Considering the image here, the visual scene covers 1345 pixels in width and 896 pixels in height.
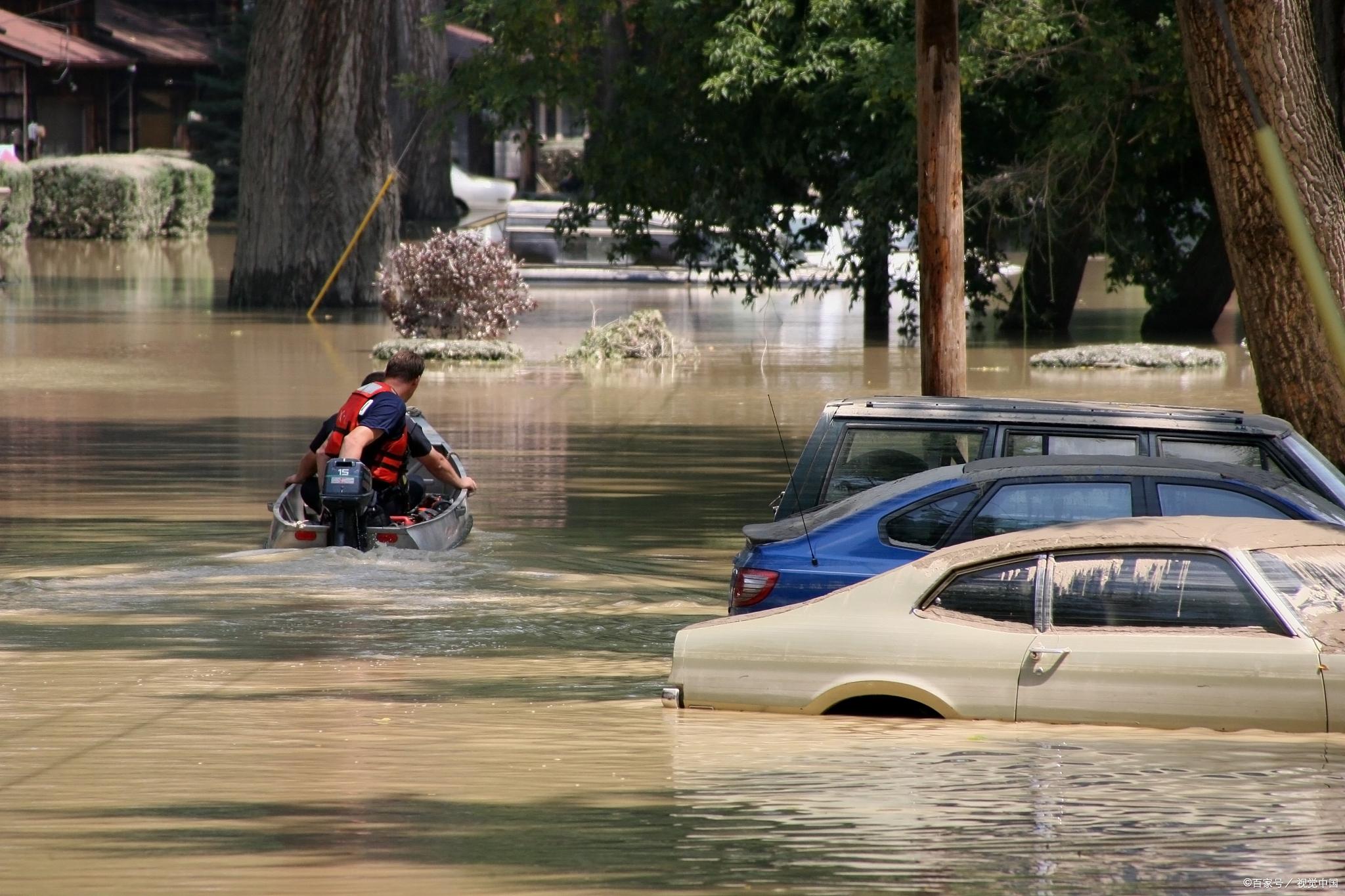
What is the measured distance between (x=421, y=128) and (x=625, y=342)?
97.4ft

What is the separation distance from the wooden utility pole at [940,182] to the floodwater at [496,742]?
2066mm

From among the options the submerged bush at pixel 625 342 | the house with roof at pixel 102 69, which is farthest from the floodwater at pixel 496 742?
the house with roof at pixel 102 69

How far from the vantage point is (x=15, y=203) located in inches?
2013

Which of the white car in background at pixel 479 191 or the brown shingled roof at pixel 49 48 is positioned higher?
the brown shingled roof at pixel 49 48

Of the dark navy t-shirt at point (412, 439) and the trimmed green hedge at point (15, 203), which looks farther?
the trimmed green hedge at point (15, 203)

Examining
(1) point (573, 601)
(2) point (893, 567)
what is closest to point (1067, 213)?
(1) point (573, 601)

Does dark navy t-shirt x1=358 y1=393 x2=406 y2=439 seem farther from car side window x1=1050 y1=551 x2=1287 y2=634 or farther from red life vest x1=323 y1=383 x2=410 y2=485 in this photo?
car side window x1=1050 y1=551 x2=1287 y2=634

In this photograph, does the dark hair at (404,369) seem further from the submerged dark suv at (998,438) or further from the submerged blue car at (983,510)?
the submerged blue car at (983,510)

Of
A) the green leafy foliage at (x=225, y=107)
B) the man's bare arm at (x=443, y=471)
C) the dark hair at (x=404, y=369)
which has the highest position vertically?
the green leafy foliage at (x=225, y=107)

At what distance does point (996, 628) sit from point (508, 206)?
4059 centimetres

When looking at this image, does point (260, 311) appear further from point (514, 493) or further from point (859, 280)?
point (514, 493)

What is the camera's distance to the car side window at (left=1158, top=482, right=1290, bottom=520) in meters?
9.10

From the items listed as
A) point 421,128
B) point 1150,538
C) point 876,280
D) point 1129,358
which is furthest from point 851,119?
point 421,128

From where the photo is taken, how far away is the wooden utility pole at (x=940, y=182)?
46.2ft
